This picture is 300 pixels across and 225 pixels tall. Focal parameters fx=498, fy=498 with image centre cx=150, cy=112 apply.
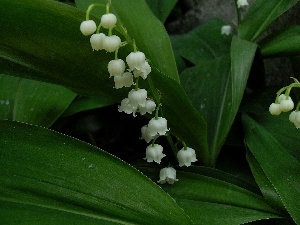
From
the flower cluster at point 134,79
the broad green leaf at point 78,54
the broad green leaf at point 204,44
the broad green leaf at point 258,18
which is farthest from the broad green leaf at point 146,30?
the broad green leaf at point 204,44

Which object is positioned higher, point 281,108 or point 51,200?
point 281,108

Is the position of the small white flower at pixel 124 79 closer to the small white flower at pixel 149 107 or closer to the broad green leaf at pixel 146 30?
the small white flower at pixel 149 107

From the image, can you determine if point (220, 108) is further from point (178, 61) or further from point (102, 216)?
point (102, 216)

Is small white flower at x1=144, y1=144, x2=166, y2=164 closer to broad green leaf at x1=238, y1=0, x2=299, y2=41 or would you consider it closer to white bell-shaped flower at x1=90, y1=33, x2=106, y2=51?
white bell-shaped flower at x1=90, y1=33, x2=106, y2=51

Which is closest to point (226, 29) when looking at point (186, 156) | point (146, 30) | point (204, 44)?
point (204, 44)

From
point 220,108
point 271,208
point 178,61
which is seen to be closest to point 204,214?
point 271,208

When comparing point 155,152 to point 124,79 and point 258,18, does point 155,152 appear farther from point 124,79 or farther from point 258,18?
point 258,18
